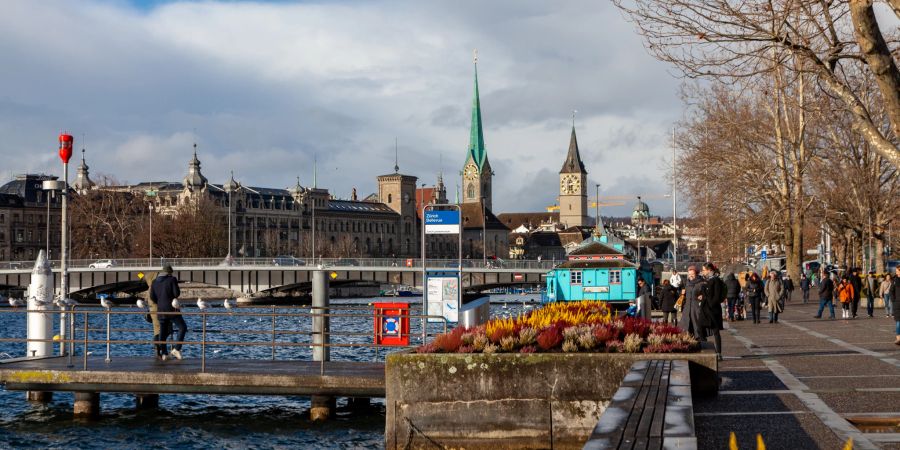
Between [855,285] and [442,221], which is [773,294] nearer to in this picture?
[855,285]

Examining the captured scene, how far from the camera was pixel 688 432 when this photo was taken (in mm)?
9617

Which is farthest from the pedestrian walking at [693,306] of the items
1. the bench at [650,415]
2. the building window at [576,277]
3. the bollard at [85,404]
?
the building window at [576,277]

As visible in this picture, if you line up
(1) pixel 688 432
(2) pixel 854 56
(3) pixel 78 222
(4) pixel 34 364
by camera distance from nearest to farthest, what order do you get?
(1) pixel 688 432, (2) pixel 854 56, (4) pixel 34 364, (3) pixel 78 222

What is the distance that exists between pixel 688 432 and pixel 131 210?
14631cm

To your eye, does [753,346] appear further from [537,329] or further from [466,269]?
[466,269]

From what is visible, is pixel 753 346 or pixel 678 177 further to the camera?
pixel 678 177

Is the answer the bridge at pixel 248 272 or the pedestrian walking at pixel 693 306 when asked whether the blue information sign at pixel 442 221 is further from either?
the bridge at pixel 248 272

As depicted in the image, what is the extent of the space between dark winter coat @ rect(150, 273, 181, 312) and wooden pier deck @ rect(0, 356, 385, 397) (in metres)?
1.08

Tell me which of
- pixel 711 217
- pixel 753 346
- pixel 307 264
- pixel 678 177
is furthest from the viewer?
pixel 307 264

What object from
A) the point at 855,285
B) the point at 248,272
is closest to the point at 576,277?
the point at 855,285

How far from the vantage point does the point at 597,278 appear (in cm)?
5431

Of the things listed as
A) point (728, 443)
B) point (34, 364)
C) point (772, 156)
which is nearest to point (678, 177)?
point (772, 156)

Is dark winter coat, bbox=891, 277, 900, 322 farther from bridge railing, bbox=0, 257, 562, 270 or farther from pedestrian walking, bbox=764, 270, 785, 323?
bridge railing, bbox=0, 257, 562, 270

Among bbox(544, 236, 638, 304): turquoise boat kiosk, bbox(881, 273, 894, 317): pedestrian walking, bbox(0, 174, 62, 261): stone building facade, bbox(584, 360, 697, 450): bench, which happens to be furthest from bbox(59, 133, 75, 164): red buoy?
bbox(0, 174, 62, 261): stone building facade
